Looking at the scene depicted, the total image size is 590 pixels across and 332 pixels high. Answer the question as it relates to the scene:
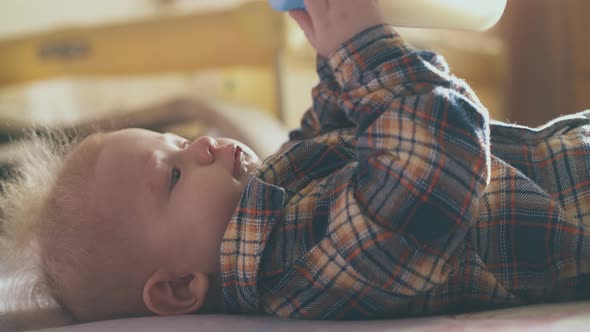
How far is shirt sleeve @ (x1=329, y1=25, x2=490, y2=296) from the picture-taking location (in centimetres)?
68

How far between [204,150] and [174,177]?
48 millimetres

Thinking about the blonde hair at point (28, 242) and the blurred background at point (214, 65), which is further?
the blurred background at point (214, 65)

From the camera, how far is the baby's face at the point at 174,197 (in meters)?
0.79

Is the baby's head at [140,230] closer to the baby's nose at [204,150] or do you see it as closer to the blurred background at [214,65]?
the baby's nose at [204,150]

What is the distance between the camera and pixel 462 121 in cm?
68

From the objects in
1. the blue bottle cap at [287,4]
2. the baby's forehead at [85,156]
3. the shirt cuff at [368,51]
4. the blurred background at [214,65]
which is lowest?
the blurred background at [214,65]

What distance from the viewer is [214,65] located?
6.82 feet

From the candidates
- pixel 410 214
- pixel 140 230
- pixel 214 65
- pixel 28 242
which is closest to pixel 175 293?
pixel 140 230

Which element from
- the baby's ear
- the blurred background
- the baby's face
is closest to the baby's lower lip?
the baby's face

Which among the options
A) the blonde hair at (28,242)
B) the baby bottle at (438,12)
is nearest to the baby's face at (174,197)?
the blonde hair at (28,242)

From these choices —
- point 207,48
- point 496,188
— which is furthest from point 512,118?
point 496,188

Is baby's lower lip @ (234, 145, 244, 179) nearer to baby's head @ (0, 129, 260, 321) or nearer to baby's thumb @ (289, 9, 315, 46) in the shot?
baby's head @ (0, 129, 260, 321)

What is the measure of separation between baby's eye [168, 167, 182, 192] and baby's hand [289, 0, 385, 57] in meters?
0.22

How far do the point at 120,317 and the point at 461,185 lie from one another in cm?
44
